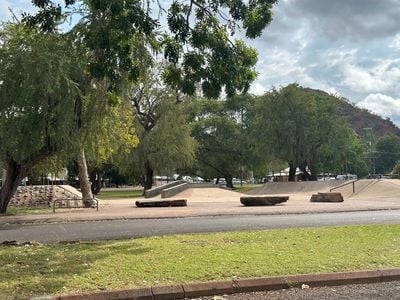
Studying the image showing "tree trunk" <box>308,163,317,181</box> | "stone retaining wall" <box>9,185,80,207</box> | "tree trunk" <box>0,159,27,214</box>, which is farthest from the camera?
"tree trunk" <box>308,163,317,181</box>

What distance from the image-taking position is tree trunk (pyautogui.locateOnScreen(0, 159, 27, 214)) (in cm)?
2430

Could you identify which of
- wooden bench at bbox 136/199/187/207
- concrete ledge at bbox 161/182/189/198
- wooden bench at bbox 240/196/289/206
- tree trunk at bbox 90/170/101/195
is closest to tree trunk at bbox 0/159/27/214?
wooden bench at bbox 136/199/187/207

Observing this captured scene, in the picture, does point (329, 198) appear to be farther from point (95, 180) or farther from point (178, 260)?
point (95, 180)

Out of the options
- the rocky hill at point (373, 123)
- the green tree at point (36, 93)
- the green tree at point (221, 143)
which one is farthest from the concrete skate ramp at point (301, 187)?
the rocky hill at point (373, 123)

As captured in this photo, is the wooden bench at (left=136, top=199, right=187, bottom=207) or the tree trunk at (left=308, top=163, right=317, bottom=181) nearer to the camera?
the wooden bench at (left=136, top=199, right=187, bottom=207)

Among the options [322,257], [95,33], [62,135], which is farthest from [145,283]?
[62,135]

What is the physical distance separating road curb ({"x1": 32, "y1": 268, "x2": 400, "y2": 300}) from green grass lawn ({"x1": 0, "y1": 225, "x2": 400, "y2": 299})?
0.24 meters

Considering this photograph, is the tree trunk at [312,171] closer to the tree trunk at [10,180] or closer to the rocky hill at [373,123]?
the tree trunk at [10,180]

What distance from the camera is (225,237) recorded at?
11906 mm

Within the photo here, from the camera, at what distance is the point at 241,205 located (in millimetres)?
28281

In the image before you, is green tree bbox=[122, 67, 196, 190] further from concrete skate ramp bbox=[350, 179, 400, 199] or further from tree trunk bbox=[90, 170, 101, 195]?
concrete skate ramp bbox=[350, 179, 400, 199]

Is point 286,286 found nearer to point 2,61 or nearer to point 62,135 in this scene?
point 62,135

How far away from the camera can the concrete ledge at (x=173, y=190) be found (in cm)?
4081

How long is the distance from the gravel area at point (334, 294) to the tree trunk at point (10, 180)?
19.2 metres
